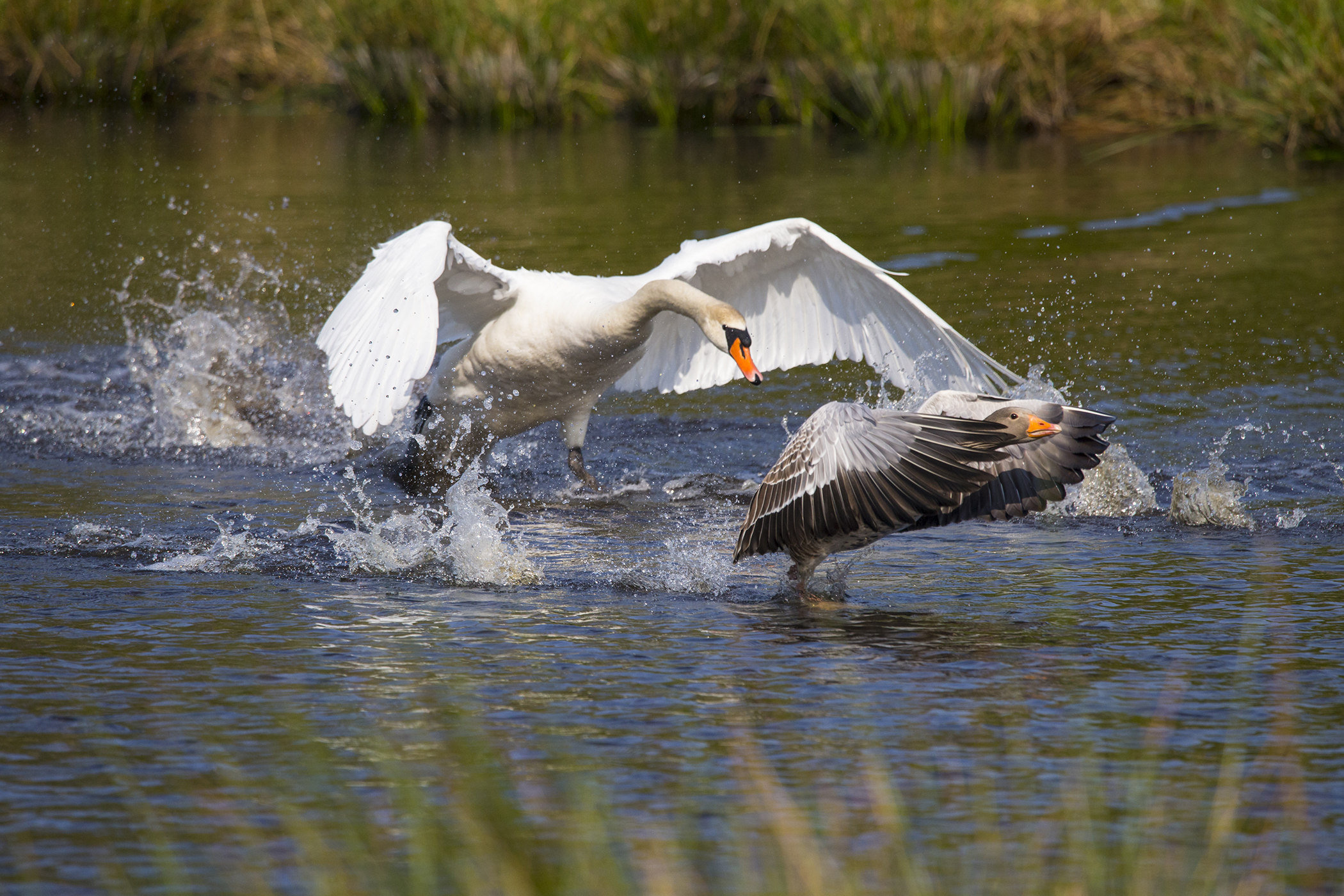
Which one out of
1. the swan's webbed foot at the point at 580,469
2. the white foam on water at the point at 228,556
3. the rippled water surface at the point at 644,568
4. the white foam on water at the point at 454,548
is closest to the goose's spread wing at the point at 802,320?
the rippled water surface at the point at 644,568

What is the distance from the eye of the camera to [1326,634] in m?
5.87

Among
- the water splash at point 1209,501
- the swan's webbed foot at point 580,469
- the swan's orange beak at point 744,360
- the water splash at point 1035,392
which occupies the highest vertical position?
the swan's orange beak at point 744,360

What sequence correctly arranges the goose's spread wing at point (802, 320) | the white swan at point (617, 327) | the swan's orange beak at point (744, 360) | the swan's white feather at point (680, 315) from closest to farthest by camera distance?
the swan's white feather at point (680, 315), the swan's orange beak at point (744, 360), the white swan at point (617, 327), the goose's spread wing at point (802, 320)

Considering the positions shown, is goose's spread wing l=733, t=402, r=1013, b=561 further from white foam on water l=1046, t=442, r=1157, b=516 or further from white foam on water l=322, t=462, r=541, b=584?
white foam on water l=1046, t=442, r=1157, b=516

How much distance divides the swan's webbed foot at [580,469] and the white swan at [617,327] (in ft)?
0.04

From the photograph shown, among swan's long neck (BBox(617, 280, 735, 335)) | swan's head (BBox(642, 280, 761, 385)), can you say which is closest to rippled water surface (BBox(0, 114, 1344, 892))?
swan's head (BBox(642, 280, 761, 385))

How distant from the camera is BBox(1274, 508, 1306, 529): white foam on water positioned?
7.34 metres

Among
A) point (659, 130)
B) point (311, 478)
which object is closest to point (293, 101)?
point (659, 130)

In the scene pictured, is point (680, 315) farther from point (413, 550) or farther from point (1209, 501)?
point (1209, 501)

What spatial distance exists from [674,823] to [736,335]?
128 inches

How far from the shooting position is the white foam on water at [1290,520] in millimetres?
7344

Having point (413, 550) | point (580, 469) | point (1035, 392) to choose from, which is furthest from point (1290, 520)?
point (413, 550)

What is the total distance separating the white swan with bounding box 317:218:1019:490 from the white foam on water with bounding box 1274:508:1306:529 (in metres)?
1.38

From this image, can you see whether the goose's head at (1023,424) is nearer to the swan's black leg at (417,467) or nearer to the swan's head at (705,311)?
the swan's head at (705,311)
